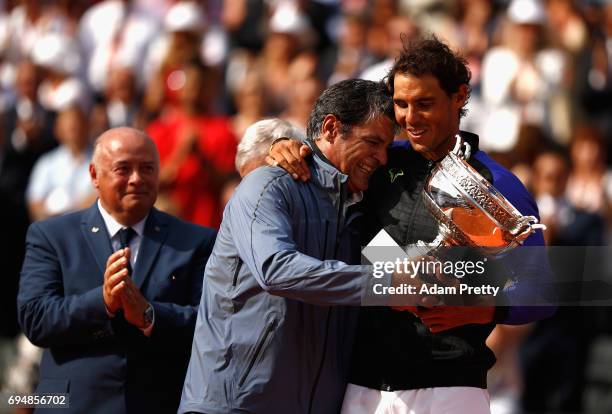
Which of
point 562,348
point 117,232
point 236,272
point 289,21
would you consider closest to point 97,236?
point 117,232

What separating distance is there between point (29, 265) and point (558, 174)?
15.3 ft

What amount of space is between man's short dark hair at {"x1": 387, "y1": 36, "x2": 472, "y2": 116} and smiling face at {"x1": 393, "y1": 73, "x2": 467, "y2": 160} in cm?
2

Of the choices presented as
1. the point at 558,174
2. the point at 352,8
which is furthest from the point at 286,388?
the point at 352,8

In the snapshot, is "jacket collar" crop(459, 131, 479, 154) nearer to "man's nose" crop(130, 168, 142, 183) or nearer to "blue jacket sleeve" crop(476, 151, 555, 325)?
"blue jacket sleeve" crop(476, 151, 555, 325)

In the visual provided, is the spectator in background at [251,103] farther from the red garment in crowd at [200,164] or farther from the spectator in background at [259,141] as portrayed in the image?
the spectator in background at [259,141]

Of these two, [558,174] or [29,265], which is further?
[558,174]

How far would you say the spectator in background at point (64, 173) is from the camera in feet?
31.9

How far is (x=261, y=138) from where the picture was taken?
18.8ft

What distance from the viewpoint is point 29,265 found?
218 inches

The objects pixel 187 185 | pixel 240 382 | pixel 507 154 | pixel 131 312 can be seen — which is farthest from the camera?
pixel 507 154

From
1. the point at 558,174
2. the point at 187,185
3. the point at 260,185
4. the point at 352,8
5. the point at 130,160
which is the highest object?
the point at 352,8

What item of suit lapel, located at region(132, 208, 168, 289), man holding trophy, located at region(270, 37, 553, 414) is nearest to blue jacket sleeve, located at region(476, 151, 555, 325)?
man holding trophy, located at region(270, 37, 553, 414)

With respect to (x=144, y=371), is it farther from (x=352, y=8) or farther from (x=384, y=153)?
(x=352, y=8)

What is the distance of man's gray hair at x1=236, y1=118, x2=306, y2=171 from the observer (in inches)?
224
